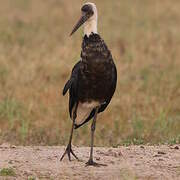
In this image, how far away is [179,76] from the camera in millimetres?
11859

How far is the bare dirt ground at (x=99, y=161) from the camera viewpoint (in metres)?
6.10

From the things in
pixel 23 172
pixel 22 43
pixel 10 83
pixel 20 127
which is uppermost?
pixel 22 43

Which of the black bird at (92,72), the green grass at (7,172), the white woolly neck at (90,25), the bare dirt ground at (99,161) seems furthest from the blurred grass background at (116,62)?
the green grass at (7,172)

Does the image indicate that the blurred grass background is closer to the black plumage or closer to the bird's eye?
the black plumage

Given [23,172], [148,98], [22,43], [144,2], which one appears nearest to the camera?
[23,172]

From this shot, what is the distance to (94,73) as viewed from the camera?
253 inches

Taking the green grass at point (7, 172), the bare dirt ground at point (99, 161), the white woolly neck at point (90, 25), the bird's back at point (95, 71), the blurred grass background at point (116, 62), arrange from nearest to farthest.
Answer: the green grass at point (7, 172)
the bare dirt ground at point (99, 161)
the bird's back at point (95, 71)
the white woolly neck at point (90, 25)
the blurred grass background at point (116, 62)

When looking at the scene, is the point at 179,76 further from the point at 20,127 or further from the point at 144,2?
the point at 144,2

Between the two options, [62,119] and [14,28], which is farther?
[14,28]

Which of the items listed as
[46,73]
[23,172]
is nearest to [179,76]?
[46,73]

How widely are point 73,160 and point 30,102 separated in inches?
147

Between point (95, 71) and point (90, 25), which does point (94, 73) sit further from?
point (90, 25)

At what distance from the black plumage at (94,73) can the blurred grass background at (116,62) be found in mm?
1787

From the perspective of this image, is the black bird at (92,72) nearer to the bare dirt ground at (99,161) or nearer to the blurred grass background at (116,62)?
the bare dirt ground at (99,161)
